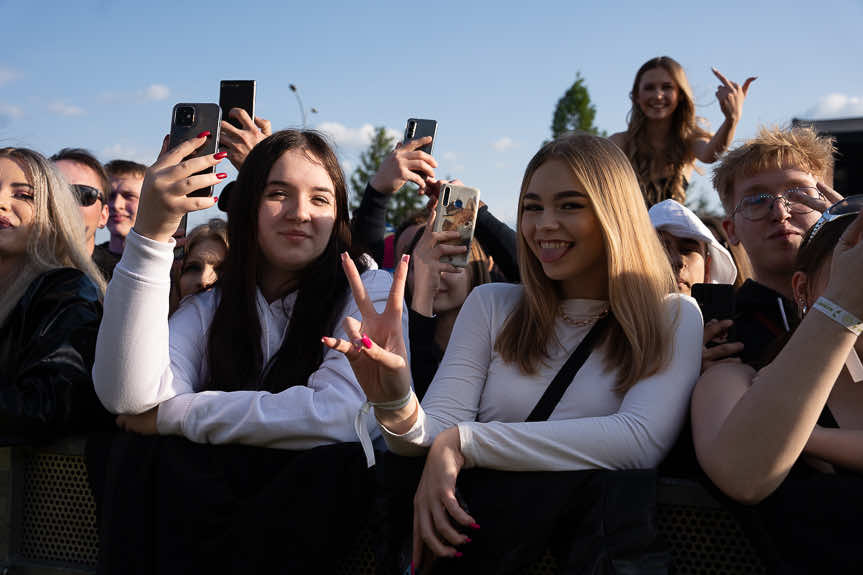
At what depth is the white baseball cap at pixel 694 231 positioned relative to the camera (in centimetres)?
377

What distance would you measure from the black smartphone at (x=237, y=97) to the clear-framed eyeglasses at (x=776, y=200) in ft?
7.11

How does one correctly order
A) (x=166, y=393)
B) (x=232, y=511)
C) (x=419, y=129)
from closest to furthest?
(x=232, y=511)
(x=166, y=393)
(x=419, y=129)

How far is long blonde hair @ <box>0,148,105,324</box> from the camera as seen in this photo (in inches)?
138

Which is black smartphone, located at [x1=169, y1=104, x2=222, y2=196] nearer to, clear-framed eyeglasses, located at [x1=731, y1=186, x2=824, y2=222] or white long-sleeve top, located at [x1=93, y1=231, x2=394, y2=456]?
white long-sleeve top, located at [x1=93, y1=231, x2=394, y2=456]

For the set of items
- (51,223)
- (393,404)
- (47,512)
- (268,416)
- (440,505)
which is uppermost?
(51,223)

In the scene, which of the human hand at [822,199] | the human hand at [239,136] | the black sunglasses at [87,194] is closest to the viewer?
the human hand at [822,199]

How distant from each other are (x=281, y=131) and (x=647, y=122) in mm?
3022

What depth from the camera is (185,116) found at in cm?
288

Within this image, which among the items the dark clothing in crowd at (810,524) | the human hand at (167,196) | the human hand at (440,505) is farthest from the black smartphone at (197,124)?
the dark clothing in crowd at (810,524)

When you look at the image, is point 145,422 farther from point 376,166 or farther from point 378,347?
point 376,166

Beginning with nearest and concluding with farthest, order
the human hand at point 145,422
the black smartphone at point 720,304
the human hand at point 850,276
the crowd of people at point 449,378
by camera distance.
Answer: the human hand at point 850,276, the crowd of people at point 449,378, the human hand at point 145,422, the black smartphone at point 720,304

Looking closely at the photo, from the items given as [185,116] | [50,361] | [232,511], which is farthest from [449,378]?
[50,361]

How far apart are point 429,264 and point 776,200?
4.60 ft

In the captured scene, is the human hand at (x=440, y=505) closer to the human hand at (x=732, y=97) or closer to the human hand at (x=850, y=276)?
the human hand at (x=850, y=276)
